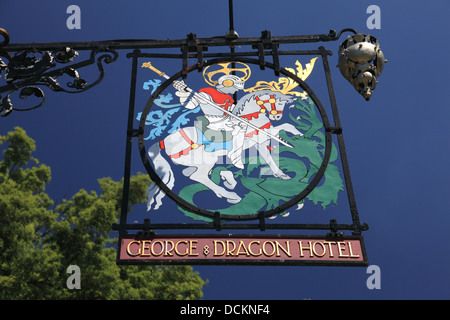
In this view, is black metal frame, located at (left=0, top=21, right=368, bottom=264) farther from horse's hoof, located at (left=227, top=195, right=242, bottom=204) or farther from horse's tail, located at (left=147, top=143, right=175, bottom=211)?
horse's hoof, located at (left=227, top=195, right=242, bottom=204)

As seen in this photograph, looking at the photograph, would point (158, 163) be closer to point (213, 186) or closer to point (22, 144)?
point (213, 186)

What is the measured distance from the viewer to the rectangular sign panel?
499 centimetres

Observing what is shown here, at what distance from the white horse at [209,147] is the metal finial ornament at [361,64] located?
0.82 metres

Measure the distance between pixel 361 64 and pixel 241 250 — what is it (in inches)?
99.8

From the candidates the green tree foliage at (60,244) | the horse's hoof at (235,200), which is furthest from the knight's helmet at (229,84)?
the green tree foliage at (60,244)

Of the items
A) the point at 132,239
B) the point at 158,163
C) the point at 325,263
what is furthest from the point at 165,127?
the point at 325,263

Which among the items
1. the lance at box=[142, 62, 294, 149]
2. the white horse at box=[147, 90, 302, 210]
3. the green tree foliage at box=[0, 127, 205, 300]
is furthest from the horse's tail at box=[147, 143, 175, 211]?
the green tree foliage at box=[0, 127, 205, 300]

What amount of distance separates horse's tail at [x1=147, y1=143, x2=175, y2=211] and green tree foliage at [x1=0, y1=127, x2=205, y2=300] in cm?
882

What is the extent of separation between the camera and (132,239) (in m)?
5.22

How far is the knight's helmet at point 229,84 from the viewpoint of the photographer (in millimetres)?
6480

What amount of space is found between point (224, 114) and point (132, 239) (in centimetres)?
174

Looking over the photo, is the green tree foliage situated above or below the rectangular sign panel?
above

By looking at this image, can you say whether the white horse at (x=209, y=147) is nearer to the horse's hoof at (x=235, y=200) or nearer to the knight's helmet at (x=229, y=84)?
the horse's hoof at (x=235, y=200)

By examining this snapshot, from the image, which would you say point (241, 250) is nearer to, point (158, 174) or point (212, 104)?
point (158, 174)
